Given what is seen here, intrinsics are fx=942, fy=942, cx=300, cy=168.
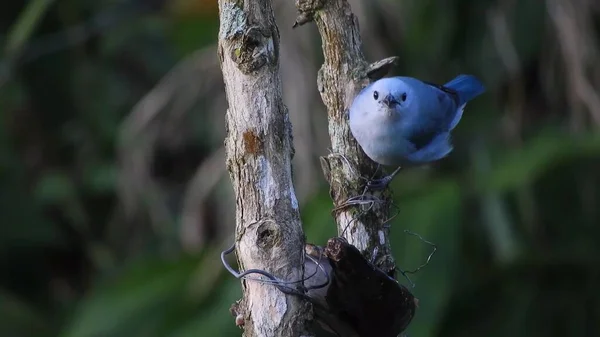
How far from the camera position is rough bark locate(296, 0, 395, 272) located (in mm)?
1886

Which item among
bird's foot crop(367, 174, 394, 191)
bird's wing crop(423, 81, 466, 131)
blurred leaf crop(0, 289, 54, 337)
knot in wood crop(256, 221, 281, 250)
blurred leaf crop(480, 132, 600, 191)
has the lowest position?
knot in wood crop(256, 221, 281, 250)

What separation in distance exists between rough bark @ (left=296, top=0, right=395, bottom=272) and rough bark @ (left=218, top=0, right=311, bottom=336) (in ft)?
0.92

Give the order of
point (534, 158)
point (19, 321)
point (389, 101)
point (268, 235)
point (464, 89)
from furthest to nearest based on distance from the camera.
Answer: point (19, 321) → point (534, 158) → point (464, 89) → point (389, 101) → point (268, 235)

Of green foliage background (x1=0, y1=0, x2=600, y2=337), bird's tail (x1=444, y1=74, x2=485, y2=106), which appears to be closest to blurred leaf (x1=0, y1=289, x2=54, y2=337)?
green foliage background (x1=0, y1=0, x2=600, y2=337)

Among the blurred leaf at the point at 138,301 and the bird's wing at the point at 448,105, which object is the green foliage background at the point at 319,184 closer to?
the blurred leaf at the point at 138,301

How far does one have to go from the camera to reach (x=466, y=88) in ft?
8.07

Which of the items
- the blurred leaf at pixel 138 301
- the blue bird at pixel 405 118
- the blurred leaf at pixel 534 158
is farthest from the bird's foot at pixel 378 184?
the blurred leaf at pixel 138 301

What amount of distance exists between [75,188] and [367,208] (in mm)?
3427

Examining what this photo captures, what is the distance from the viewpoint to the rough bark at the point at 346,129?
189 centimetres

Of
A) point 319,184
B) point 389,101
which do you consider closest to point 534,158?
point 319,184

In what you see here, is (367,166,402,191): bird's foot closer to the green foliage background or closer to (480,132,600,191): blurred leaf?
the green foliage background

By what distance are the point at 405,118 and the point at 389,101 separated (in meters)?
0.14

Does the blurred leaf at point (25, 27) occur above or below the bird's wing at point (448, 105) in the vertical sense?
above

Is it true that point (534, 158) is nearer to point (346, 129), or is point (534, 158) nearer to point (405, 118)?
point (405, 118)
